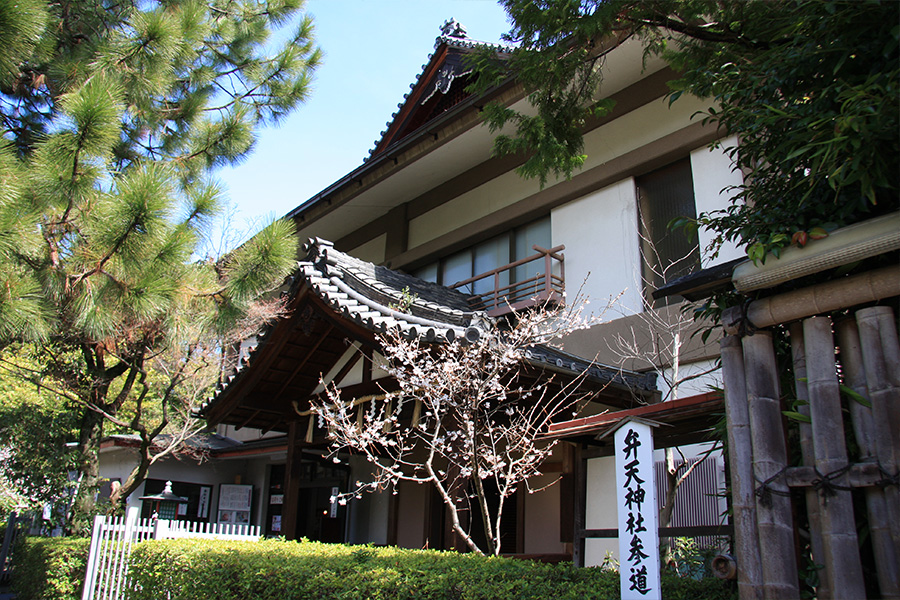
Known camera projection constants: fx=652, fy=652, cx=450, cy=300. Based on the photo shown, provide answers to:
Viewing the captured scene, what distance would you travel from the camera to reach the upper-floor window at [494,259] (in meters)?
12.6

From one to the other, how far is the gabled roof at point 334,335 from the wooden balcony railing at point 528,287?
0.77 m

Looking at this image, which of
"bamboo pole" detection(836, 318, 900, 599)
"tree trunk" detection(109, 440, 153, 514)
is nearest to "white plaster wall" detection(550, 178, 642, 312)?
"bamboo pole" detection(836, 318, 900, 599)

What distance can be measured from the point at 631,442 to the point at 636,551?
0.75 metres

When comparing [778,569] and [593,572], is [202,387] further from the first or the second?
[778,569]

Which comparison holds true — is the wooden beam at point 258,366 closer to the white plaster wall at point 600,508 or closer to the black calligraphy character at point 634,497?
the white plaster wall at point 600,508

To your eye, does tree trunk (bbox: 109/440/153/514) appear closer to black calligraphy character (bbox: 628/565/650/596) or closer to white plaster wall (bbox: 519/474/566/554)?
white plaster wall (bbox: 519/474/566/554)

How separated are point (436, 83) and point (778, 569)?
1385 centimetres

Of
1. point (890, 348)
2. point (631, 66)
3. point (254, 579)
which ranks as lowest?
point (254, 579)

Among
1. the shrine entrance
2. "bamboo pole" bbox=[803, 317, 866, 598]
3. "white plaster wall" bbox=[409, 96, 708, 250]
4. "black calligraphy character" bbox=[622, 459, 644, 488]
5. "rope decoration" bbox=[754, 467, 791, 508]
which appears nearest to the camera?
"bamboo pole" bbox=[803, 317, 866, 598]

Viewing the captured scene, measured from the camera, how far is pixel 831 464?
3518 millimetres

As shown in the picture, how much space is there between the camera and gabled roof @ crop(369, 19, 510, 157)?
1512 centimetres

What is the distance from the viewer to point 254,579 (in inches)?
249

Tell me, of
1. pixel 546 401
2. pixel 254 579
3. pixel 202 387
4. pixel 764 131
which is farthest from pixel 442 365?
pixel 202 387

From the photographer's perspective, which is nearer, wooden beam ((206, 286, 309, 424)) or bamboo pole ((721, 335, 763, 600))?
bamboo pole ((721, 335, 763, 600))
